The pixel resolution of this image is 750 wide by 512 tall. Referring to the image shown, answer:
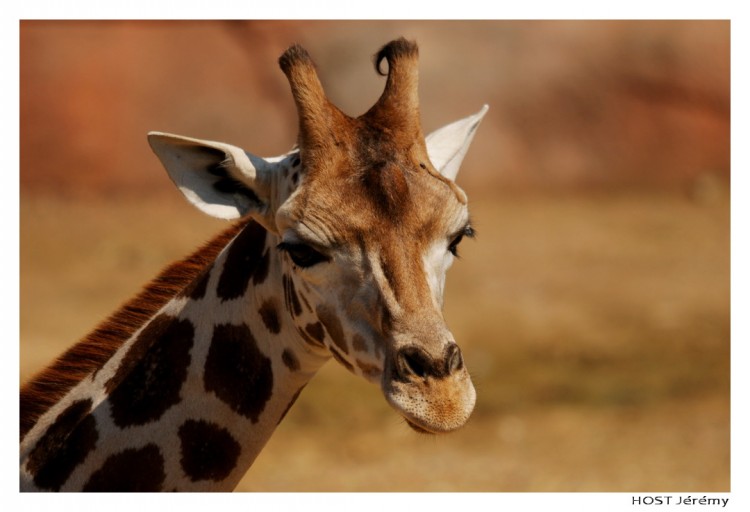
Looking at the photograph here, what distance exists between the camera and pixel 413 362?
4789mm

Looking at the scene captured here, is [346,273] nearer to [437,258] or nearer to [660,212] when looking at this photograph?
[437,258]

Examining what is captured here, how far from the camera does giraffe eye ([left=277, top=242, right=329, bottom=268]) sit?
17.0 feet

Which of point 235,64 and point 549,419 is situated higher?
point 235,64

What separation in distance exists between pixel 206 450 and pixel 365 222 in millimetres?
1491

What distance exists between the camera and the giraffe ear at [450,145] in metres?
5.96

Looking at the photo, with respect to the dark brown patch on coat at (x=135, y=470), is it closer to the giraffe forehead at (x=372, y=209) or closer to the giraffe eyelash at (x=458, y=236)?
the giraffe forehead at (x=372, y=209)

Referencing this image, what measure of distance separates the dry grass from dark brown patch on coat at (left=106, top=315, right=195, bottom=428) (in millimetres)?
5544

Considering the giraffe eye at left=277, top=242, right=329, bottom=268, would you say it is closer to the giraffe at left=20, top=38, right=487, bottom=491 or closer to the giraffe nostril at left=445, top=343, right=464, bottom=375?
the giraffe at left=20, top=38, right=487, bottom=491

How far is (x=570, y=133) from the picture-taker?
85.5 ft

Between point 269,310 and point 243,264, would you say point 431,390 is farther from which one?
point 243,264

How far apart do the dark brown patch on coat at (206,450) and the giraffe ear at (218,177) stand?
1.10 meters

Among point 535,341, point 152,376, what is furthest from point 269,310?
point 535,341
